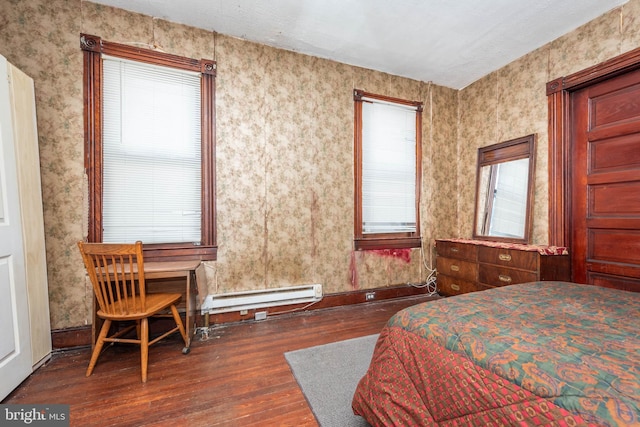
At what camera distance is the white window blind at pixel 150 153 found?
2.37 metres

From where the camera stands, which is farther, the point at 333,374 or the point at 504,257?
the point at 504,257

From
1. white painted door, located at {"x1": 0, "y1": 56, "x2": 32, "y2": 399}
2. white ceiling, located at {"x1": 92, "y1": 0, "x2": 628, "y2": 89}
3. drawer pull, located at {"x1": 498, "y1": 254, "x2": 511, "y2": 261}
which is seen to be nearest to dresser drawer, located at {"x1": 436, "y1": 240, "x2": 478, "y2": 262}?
drawer pull, located at {"x1": 498, "y1": 254, "x2": 511, "y2": 261}

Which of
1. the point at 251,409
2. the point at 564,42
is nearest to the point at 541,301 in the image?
the point at 251,409

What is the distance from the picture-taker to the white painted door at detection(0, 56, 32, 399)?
5.38ft

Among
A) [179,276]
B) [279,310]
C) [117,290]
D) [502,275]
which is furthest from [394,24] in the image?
[117,290]

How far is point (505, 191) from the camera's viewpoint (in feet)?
10.7

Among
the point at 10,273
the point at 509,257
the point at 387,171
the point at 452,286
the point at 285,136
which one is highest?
the point at 285,136

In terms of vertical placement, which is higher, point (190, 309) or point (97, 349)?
point (190, 309)

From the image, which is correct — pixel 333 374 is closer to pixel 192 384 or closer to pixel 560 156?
pixel 192 384

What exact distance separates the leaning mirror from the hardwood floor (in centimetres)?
207

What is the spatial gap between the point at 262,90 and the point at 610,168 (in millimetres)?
3322

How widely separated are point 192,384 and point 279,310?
123 cm

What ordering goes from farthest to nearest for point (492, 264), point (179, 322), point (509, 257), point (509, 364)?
point (492, 264) < point (509, 257) < point (179, 322) < point (509, 364)

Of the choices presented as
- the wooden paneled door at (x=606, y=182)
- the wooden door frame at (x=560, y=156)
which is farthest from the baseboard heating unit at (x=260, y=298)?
the wooden paneled door at (x=606, y=182)
